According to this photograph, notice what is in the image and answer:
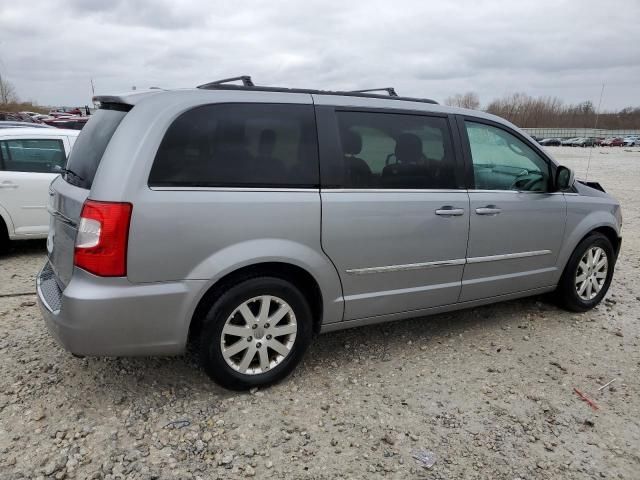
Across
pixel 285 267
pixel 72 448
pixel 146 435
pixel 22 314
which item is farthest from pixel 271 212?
pixel 22 314

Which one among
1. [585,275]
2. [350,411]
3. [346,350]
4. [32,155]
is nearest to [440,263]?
[346,350]

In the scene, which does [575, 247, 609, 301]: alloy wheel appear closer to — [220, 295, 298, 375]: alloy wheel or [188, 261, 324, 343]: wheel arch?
[188, 261, 324, 343]: wheel arch

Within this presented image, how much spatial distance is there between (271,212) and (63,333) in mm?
1284

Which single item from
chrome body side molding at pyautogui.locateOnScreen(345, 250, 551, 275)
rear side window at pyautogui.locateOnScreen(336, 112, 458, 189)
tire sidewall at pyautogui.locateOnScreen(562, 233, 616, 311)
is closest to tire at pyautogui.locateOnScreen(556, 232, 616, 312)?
tire sidewall at pyautogui.locateOnScreen(562, 233, 616, 311)

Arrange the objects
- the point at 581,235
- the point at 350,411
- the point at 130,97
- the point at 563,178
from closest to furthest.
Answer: the point at 130,97
the point at 350,411
the point at 563,178
the point at 581,235

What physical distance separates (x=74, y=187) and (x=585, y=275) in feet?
13.8

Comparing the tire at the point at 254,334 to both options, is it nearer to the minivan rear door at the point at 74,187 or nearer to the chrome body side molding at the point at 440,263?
the chrome body side molding at the point at 440,263

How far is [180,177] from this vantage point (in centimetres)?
274

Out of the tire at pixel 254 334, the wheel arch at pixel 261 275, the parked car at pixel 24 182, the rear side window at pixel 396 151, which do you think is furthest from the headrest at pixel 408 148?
the parked car at pixel 24 182

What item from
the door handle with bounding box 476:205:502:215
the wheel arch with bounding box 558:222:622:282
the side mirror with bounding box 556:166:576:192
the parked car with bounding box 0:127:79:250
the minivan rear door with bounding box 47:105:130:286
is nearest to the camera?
the minivan rear door with bounding box 47:105:130:286

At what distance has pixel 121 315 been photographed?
2660 millimetres

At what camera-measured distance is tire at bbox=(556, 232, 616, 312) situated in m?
4.48

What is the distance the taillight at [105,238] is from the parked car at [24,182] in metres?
3.79

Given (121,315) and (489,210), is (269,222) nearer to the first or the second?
(121,315)
